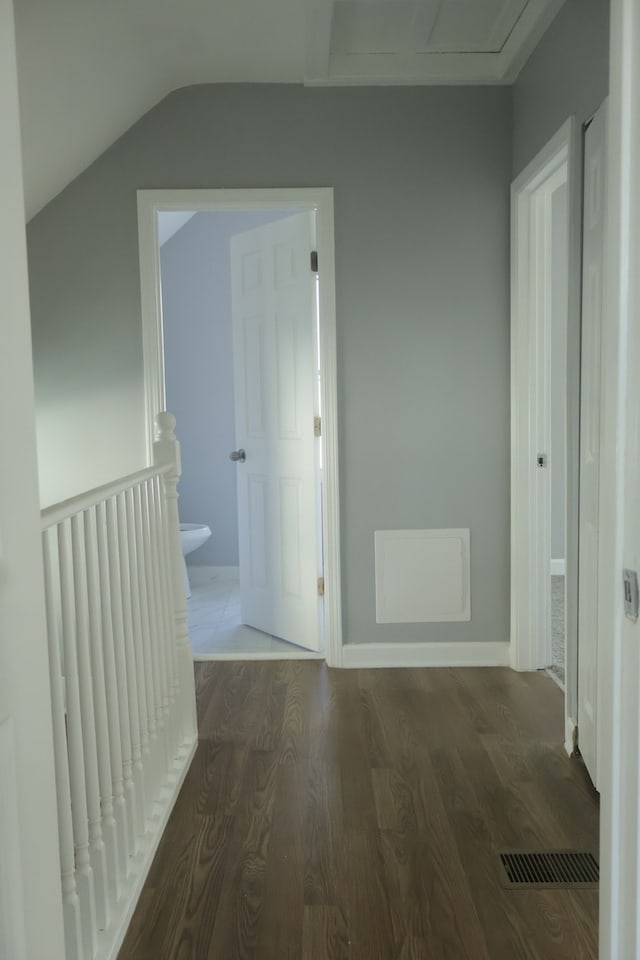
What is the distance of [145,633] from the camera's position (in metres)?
2.41

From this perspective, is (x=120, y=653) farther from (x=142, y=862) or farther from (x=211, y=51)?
(x=211, y=51)

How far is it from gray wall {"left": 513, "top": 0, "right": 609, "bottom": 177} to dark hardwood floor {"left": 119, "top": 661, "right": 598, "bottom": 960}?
7.17 ft

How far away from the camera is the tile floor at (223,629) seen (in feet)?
13.6

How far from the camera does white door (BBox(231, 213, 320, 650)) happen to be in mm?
4102

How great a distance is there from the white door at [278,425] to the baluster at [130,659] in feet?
6.22

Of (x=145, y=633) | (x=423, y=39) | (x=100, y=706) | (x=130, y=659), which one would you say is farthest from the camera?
(x=423, y=39)

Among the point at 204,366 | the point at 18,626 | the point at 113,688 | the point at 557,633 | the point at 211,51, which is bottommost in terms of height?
the point at 557,633

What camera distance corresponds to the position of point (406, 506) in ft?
12.9

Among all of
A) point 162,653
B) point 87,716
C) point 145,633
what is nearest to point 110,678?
point 87,716

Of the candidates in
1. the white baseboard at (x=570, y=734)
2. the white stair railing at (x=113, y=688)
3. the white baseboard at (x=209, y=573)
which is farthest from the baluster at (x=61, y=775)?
the white baseboard at (x=209, y=573)

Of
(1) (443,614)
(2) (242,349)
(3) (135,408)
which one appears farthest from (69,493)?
(1) (443,614)

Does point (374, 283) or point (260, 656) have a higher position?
point (374, 283)

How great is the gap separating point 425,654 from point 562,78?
2.48 m

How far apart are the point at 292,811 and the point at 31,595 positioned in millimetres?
1616
